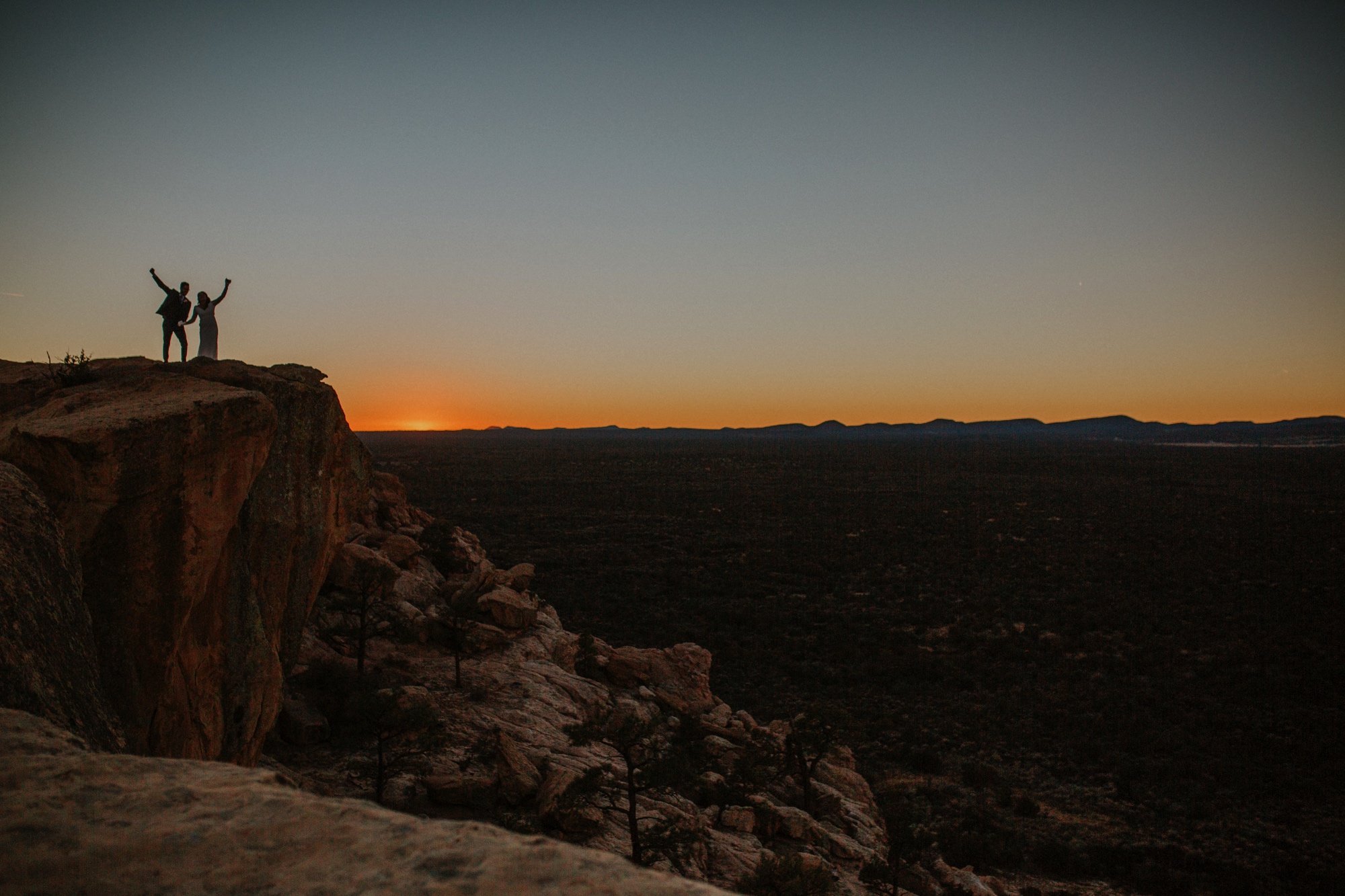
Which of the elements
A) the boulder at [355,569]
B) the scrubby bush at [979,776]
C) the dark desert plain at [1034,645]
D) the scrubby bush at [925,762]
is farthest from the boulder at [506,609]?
the scrubby bush at [979,776]

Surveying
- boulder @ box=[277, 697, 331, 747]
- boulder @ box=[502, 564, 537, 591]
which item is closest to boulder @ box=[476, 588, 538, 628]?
boulder @ box=[502, 564, 537, 591]

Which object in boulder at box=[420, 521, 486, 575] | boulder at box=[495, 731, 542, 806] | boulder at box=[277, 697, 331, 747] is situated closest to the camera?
boulder at box=[495, 731, 542, 806]

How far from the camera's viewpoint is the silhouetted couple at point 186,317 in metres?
10.7

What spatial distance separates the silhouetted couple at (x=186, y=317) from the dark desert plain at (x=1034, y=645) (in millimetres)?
14691

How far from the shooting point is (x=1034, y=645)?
26391mm

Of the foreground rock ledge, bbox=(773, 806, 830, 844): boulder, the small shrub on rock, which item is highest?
the foreground rock ledge

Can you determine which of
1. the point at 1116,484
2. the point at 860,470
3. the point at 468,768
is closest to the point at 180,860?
the point at 468,768

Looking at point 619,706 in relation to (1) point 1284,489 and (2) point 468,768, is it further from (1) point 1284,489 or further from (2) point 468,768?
(1) point 1284,489

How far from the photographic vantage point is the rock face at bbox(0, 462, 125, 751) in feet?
13.4

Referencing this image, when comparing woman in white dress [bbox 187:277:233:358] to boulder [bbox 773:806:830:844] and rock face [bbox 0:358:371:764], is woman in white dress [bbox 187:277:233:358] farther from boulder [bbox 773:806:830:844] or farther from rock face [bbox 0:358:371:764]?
boulder [bbox 773:806:830:844]

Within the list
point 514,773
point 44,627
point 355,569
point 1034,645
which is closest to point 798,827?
point 514,773

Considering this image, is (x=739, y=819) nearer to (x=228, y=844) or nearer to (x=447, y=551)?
(x=228, y=844)

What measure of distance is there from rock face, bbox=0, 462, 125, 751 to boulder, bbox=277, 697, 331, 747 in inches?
257

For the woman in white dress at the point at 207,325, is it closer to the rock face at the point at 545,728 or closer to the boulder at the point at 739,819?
the rock face at the point at 545,728
